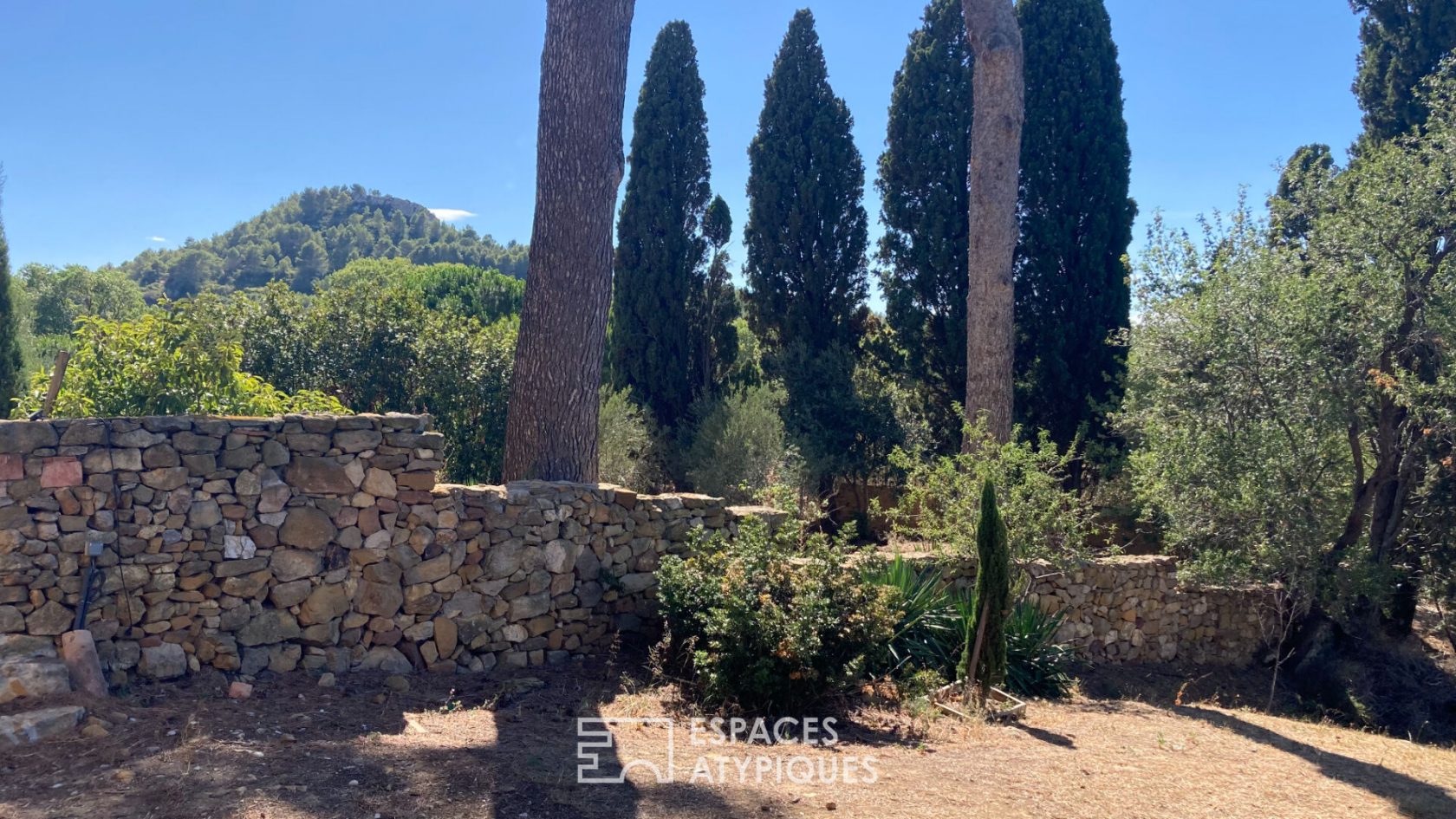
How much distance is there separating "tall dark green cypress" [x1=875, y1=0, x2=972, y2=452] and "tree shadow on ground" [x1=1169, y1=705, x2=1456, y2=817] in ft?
28.6

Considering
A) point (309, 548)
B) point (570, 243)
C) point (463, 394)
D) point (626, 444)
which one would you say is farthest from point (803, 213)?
point (309, 548)

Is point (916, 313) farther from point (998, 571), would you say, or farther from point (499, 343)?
point (998, 571)

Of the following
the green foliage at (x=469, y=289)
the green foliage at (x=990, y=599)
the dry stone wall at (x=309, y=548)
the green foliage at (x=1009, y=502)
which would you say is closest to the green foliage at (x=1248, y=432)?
the green foliage at (x=1009, y=502)

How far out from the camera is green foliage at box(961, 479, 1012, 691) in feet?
25.6

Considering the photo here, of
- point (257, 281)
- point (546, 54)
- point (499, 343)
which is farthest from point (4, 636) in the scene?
point (257, 281)

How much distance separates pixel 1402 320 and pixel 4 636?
12467mm

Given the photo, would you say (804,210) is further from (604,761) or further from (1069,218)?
(604,761)

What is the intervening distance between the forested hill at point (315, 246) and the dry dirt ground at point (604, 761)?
45.6 meters

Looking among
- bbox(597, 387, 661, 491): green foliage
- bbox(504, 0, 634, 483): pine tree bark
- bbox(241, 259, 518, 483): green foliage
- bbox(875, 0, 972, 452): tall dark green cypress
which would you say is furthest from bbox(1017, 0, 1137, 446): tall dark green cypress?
bbox(504, 0, 634, 483): pine tree bark

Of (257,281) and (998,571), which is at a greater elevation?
(257,281)

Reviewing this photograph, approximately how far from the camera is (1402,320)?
1023 centimetres

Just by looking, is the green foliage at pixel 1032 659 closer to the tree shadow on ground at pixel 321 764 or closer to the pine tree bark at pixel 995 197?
the pine tree bark at pixel 995 197

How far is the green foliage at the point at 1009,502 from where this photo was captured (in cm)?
955

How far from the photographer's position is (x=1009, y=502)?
9570 mm
